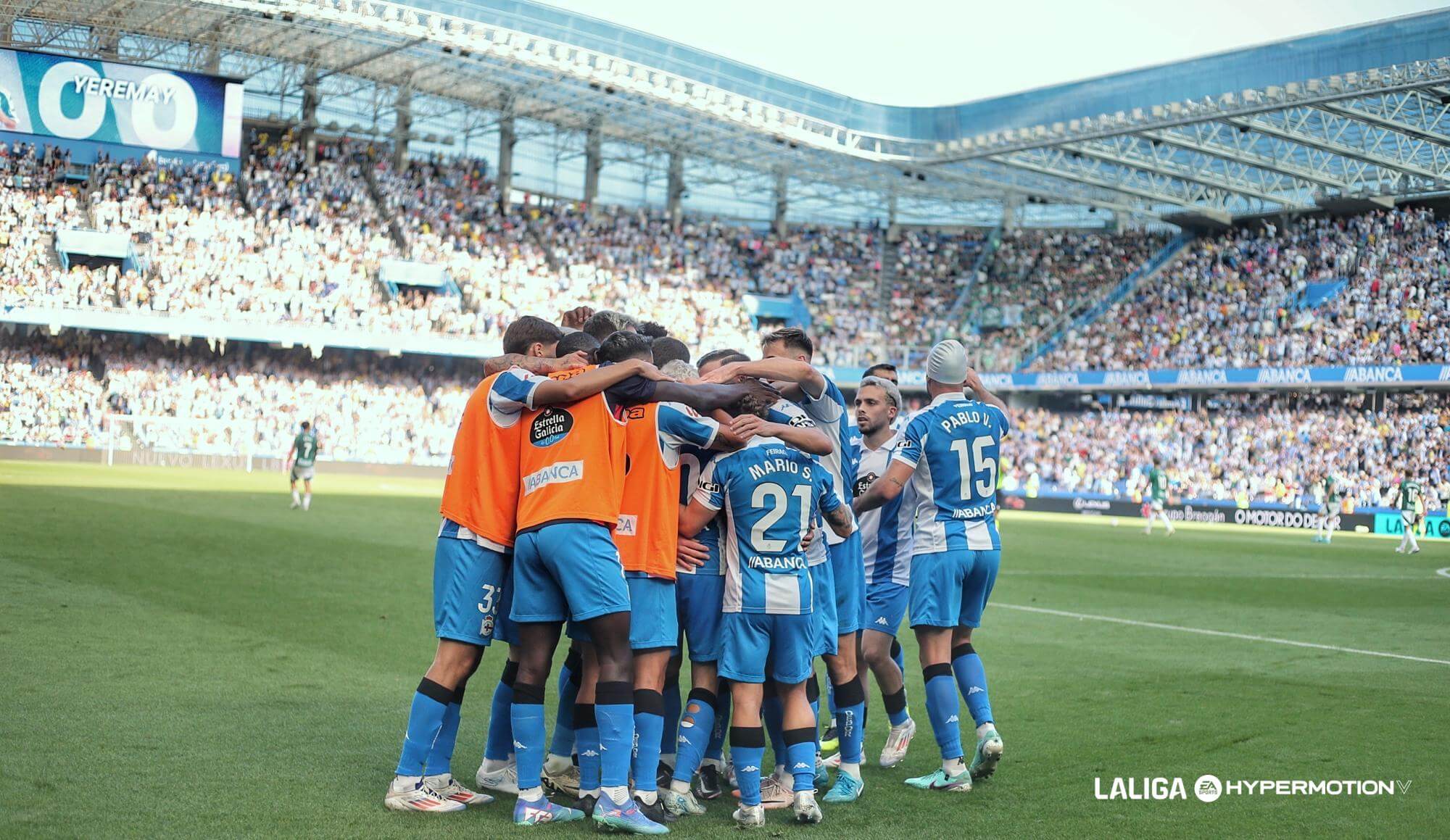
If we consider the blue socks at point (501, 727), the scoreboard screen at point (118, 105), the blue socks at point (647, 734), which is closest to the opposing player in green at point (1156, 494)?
the blue socks at point (501, 727)

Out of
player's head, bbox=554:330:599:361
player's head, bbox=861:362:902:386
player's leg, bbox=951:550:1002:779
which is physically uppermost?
player's head, bbox=554:330:599:361

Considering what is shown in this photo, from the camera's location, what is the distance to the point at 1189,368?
45.8m

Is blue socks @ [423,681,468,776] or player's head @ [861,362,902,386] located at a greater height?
player's head @ [861,362,902,386]

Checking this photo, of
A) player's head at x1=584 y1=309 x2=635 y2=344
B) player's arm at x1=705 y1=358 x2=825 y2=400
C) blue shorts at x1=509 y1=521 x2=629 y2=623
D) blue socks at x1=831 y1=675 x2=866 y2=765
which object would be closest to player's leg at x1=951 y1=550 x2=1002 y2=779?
blue socks at x1=831 y1=675 x2=866 y2=765

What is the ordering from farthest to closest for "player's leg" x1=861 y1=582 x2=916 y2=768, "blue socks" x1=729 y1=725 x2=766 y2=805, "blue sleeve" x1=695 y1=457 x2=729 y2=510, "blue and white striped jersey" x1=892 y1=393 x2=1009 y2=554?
"player's leg" x1=861 y1=582 x2=916 y2=768
"blue and white striped jersey" x1=892 y1=393 x2=1009 y2=554
"blue sleeve" x1=695 y1=457 x2=729 y2=510
"blue socks" x1=729 y1=725 x2=766 y2=805

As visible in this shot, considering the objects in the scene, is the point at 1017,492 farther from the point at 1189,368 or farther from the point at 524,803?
the point at 524,803

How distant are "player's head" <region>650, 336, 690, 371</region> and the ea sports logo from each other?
783mm

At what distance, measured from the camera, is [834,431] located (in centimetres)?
694

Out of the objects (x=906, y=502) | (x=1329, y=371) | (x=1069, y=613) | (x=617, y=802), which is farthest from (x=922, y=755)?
(x=1329, y=371)

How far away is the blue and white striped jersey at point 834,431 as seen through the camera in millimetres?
6816

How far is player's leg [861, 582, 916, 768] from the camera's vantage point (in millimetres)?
7543

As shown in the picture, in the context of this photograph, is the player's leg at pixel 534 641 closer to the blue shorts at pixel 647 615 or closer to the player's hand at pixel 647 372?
the blue shorts at pixel 647 615

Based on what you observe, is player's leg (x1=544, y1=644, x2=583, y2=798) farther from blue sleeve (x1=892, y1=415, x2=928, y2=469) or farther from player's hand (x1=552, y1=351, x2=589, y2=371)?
blue sleeve (x1=892, y1=415, x2=928, y2=469)

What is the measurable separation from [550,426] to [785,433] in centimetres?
118
